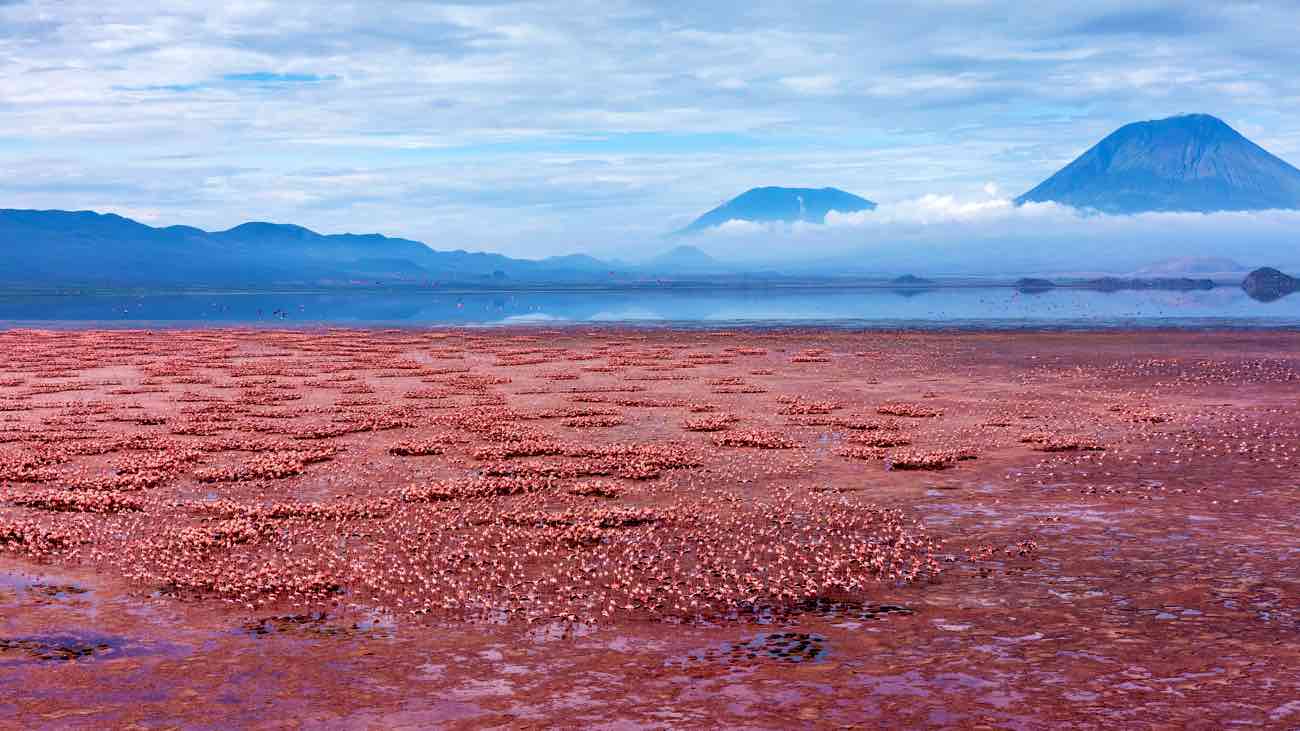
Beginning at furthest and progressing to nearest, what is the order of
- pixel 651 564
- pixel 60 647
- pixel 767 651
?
1. pixel 651 564
2. pixel 60 647
3. pixel 767 651

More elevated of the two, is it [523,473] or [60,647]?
[523,473]

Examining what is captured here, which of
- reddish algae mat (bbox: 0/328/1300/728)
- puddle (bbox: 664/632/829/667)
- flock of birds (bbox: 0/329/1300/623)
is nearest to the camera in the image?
reddish algae mat (bbox: 0/328/1300/728)

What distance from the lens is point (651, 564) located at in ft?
58.7

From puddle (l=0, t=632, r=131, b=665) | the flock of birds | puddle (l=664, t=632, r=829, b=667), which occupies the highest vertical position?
the flock of birds

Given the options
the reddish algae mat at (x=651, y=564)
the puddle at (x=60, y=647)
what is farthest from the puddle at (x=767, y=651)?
the puddle at (x=60, y=647)

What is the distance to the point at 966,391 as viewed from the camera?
1747 inches

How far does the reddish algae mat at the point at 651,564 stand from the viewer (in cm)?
1214

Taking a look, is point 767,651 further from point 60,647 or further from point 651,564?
point 60,647

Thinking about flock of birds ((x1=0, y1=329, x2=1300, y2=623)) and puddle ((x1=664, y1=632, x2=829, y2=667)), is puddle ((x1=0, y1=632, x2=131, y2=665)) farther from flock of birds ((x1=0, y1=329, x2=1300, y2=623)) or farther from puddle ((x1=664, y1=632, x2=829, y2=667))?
puddle ((x1=664, y1=632, x2=829, y2=667))

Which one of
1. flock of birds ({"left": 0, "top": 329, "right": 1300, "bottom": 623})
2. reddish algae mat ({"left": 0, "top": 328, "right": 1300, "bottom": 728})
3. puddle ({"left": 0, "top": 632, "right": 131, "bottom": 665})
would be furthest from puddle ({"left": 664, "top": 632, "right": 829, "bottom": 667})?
puddle ({"left": 0, "top": 632, "right": 131, "bottom": 665})

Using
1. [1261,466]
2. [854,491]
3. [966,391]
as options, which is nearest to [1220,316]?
[966,391]

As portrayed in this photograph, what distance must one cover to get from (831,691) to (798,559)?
19.8ft

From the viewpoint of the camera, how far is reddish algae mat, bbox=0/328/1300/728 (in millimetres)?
12141

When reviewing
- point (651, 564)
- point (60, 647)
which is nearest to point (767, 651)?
point (651, 564)
